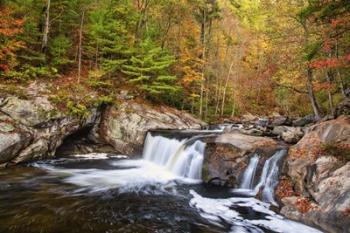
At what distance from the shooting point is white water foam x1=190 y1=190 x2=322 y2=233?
24.9ft

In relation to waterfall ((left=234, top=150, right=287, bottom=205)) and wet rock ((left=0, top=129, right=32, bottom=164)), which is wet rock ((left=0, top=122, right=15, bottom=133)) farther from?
waterfall ((left=234, top=150, right=287, bottom=205))

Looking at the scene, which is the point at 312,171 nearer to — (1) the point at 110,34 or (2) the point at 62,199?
(2) the point at 62,199

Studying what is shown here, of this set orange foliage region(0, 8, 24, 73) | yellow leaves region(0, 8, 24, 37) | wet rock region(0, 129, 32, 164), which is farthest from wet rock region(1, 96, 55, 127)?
yellow leaves region(0, 8, 24, 37)

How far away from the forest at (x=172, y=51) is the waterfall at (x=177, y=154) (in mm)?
3663

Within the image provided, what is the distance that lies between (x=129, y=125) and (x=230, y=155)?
261 inches

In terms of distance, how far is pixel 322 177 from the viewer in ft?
28.7

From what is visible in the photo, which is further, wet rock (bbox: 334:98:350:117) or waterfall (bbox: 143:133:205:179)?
waterfall (bbox: 143:133:205:179)

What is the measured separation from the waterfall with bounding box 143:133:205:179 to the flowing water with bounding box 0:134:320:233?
1.8 inches

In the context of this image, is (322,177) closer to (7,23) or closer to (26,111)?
(26,111)

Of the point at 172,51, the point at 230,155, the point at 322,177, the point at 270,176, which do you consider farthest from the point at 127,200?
the point at 172,51

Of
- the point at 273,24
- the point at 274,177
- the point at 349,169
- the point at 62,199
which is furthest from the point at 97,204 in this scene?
the point at 273,24

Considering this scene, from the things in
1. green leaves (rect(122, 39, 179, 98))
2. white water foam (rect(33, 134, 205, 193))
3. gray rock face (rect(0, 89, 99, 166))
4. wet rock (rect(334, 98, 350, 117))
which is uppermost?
green leaves (rect(122, 39, 179, 98))

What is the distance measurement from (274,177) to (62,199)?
6904 mm

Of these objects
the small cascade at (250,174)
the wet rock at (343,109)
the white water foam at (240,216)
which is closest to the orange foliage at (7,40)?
the white water foam at (240,216)
